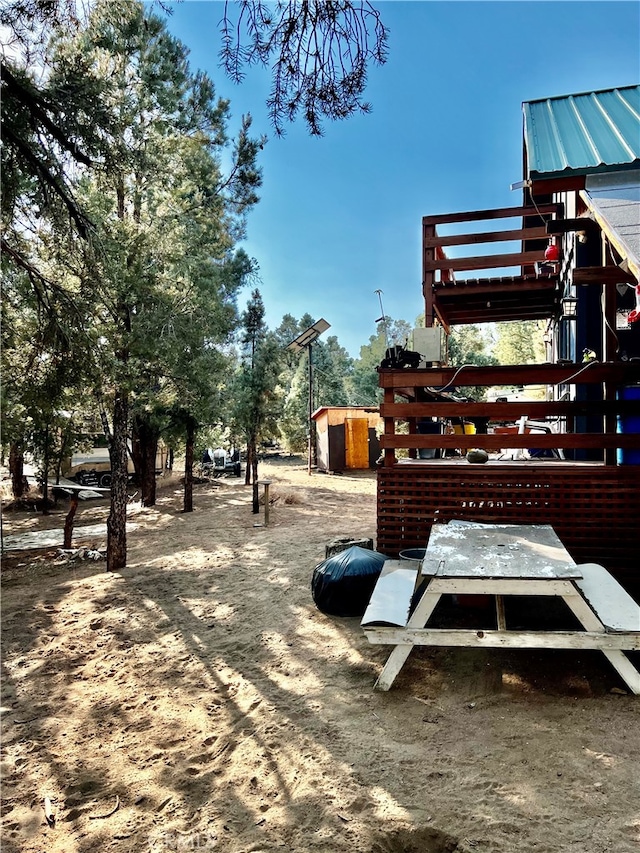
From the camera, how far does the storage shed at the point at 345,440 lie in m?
22.6

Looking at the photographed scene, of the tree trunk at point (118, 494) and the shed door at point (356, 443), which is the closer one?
the tree trunk at point (118, 494)

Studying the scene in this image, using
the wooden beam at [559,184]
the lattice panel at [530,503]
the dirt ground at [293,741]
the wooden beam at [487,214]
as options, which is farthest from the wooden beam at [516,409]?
the wooden beam at [487,214]

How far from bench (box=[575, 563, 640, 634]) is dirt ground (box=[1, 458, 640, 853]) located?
1.61ft

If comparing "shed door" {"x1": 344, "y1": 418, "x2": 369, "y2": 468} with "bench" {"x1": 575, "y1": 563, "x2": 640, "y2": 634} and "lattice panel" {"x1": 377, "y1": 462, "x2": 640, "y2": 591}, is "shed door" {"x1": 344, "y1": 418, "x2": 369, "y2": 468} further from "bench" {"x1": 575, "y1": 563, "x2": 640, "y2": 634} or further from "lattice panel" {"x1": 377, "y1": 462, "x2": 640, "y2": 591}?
"bench" {"x1": 575, "y1": 563, "x2": 640, "y2": 634}

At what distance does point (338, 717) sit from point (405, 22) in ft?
14.9


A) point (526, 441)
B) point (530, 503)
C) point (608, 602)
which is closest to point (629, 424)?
point (526, 441)

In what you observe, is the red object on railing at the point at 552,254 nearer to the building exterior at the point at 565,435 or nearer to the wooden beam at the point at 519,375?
the building exterior at the point at 565,435

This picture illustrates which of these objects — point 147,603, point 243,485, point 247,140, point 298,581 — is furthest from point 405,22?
point 243,485

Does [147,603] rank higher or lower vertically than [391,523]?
lower

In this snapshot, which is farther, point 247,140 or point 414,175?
point 414,175

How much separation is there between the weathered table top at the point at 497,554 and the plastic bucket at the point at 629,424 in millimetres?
1236

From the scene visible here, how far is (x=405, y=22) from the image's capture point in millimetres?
3109

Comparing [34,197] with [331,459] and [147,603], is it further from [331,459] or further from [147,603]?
[331,459]

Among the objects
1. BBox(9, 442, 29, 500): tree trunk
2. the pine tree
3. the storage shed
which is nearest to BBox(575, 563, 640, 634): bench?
the pine tree
